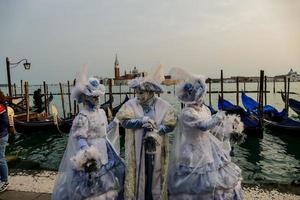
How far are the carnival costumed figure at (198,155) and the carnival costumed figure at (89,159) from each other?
60 centimetres

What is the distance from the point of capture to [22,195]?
462cm

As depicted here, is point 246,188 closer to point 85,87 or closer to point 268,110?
point 85,87

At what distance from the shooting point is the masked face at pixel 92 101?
11.8 ft

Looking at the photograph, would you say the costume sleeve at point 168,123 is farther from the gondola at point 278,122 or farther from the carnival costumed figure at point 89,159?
the gondola at point 278,122

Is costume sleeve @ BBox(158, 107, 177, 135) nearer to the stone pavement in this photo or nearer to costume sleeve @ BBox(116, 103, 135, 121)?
costume sleeve @ BBox(116, 103, 135, 121)

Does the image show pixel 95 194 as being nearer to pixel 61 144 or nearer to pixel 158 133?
pixel 158 133

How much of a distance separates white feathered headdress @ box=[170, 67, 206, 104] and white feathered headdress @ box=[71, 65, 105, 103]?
33.2 inches

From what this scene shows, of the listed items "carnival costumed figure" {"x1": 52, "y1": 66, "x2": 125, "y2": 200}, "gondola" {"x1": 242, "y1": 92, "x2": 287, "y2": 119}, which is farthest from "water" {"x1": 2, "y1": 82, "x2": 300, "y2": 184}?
"carnival costumed figure" {"x1": 52, "y1": 66, "x2": 125, "y2": 200}

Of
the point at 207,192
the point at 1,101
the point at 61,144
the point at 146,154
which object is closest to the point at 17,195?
the point at 1,101

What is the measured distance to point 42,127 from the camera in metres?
15.5

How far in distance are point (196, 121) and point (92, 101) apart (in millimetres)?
1125

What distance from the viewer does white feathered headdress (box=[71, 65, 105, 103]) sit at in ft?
11.6

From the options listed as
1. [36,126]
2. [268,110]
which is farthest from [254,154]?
[36,126]

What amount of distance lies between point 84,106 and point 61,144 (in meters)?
10.5
